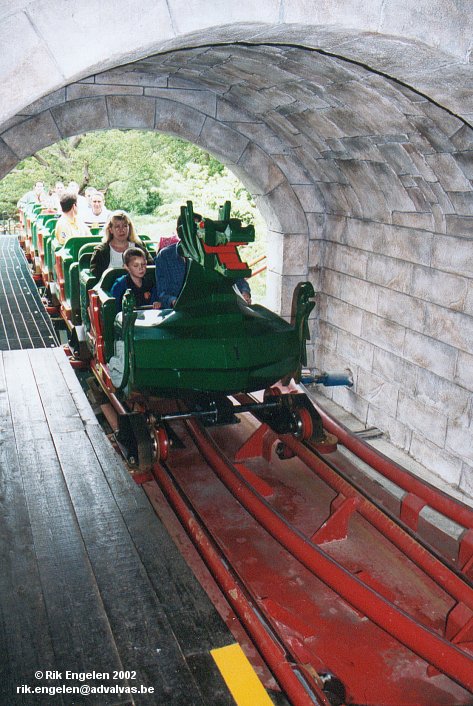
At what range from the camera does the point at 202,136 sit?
21.2 ft

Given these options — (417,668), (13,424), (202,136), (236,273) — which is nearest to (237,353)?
(236,273)

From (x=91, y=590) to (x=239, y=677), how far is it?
0.74 meters

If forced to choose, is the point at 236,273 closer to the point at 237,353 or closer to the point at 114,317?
the point at 237,353

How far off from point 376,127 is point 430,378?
217 centimetres

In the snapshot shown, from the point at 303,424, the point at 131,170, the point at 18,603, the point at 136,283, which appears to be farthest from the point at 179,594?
the point at 131,170

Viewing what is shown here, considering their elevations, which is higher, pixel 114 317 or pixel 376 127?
pixel 376 127

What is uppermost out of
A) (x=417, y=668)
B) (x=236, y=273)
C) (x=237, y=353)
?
(x=236, y=273)

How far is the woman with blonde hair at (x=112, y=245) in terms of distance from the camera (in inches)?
225

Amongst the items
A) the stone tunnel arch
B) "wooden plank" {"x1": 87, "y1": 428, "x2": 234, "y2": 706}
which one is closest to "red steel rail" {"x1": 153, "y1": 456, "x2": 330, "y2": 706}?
"wooden plank" {"x1": 87, "y1": 428, "x2": 234, "y2": 706}

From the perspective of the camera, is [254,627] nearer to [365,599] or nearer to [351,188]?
[365,599]

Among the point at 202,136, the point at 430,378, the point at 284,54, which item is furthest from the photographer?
the point at 202,136

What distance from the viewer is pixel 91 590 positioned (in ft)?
8.39

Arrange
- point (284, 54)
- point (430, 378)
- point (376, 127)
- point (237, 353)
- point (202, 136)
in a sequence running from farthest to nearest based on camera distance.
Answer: point (202, 136) < point (430, 378) < point (376, 127) < point (284, 54) < point (237, 353)
